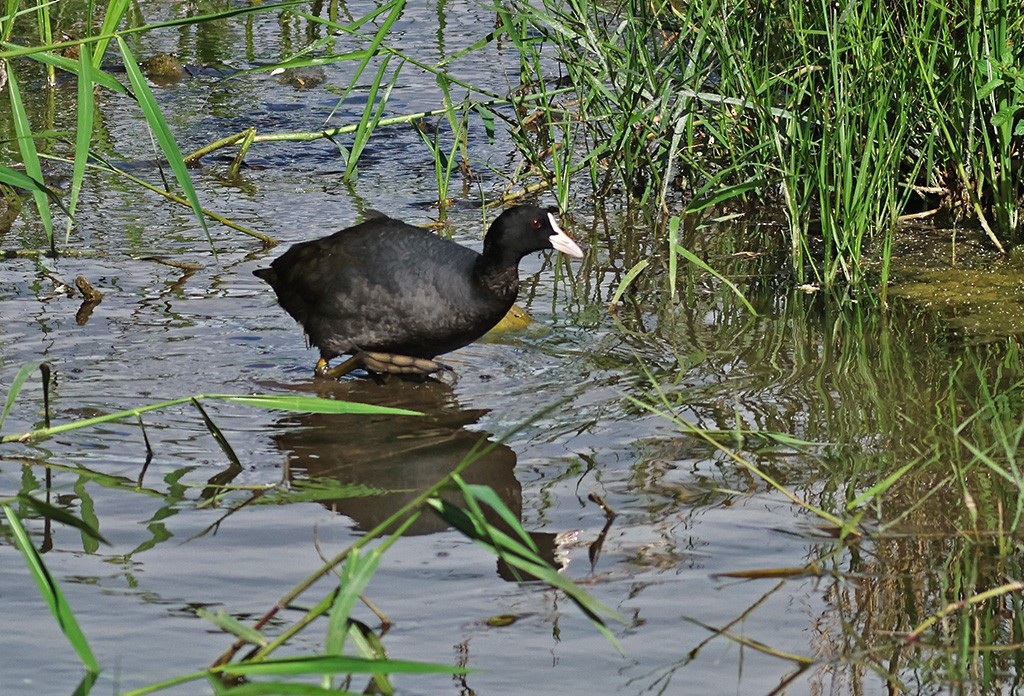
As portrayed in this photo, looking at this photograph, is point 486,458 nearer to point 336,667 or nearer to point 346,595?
point 346,595

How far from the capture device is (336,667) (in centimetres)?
A: 212

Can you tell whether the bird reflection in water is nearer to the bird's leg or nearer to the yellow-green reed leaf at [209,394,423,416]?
the bird's leg

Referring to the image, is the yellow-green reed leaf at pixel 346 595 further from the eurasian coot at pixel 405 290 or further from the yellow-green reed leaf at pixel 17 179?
the eurasian coot at pixel 405 290

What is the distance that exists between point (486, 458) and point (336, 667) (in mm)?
1946

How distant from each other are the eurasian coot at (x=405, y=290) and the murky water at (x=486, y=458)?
13cm

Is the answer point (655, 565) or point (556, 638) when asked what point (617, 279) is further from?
point (556, 638)

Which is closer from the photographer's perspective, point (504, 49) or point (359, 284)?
point (359, 284)

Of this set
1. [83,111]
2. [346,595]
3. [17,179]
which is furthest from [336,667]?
[83,111]

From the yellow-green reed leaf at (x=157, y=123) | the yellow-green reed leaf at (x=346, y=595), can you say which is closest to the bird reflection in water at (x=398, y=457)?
the yellow-green reed leaf at (x=157, y=123)

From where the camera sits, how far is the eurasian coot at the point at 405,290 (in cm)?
473

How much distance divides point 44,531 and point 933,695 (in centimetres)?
195

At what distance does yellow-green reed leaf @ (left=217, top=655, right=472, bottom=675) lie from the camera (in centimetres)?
208

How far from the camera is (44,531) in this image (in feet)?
11.2

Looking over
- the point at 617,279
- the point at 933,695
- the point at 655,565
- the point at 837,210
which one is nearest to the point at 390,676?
the point at 655,565
